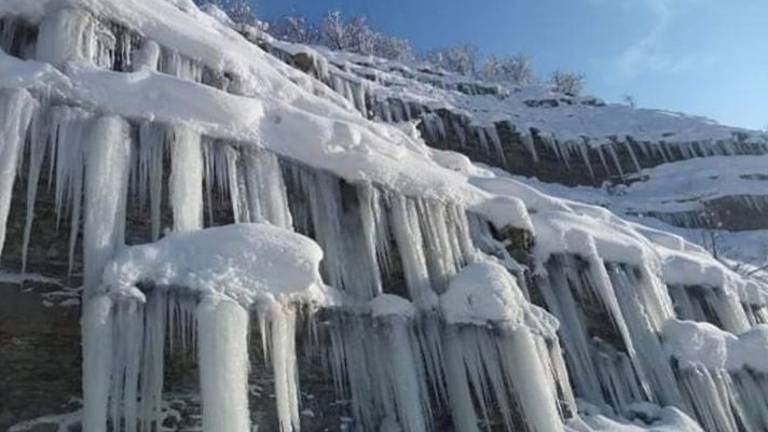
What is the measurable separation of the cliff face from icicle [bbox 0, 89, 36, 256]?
1 cm

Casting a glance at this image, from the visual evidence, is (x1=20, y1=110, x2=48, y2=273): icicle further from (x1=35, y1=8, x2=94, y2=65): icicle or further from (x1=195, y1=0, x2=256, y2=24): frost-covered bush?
(x1=195, y1=0, x2=256, y2=24): frost-covered bush

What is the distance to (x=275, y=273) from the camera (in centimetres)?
477

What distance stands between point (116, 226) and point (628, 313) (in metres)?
4.58

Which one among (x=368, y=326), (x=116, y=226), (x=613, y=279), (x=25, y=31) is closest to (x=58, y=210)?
(x=116, y=226)

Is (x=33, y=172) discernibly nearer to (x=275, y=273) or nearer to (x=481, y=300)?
(x=275, y=273)

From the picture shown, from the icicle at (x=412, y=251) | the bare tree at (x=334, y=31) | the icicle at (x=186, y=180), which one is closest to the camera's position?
the icicle at (x=186, y=180)

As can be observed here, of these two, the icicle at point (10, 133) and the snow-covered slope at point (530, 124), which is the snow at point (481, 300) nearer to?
the icicle at point (10, 133)

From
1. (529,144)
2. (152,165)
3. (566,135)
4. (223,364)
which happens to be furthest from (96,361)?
(566,135)

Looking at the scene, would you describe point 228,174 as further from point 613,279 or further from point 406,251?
point 613,279

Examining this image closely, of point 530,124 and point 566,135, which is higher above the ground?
point 530,124

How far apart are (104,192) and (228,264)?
893mm

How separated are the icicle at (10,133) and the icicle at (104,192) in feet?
1.28

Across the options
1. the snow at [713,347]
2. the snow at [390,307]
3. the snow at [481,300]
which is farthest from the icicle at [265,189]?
the snow at [713,347]

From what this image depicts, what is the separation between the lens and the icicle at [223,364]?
4055 mm
